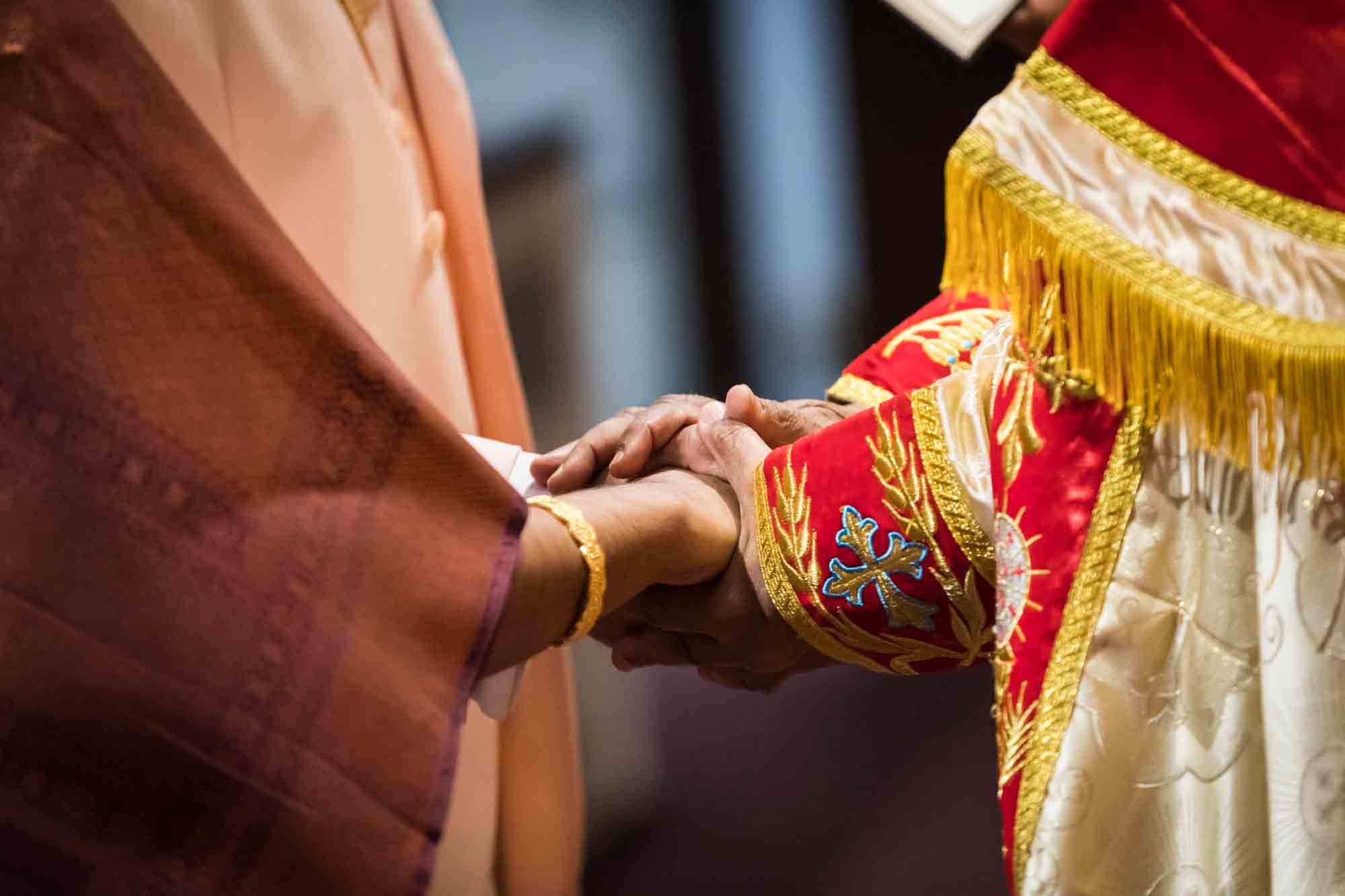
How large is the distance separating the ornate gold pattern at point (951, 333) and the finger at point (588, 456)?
274 millimetres

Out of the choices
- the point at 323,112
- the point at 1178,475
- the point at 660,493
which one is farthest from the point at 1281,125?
the point at 323,112

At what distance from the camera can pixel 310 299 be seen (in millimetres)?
566

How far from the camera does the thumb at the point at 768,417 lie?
1.07 metres

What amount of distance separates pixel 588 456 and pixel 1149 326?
1.96 feet

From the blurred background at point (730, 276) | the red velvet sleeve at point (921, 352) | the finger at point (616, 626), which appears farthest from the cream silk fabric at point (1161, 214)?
the blurred background at point (730, 276)

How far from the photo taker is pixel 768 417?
43.1 inches

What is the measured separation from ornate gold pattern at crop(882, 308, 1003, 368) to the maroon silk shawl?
63 cm

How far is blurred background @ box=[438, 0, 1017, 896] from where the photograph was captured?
4.18ft

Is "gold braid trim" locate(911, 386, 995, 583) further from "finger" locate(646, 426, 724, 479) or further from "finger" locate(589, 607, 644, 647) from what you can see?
"finger" locate(589, 607, 644, 647)

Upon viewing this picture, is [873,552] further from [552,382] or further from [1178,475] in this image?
[552,382]

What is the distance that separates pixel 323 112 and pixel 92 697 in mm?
569

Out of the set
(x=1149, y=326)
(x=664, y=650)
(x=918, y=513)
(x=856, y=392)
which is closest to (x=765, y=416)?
(x=856, y=392)

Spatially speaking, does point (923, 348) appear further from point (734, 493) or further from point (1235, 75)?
point (1235, 75)

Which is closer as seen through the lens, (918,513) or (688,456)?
(918,513)
